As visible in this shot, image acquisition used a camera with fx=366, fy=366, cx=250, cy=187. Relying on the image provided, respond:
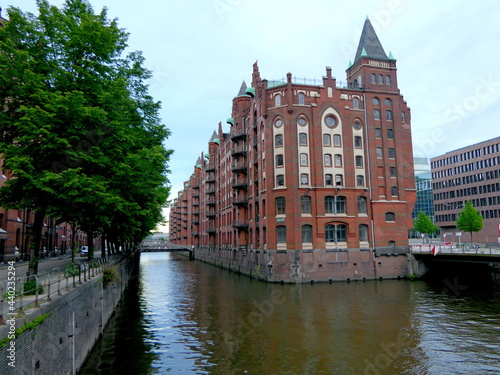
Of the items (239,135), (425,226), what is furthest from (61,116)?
(425,226)

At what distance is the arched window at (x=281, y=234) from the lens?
42.6 m

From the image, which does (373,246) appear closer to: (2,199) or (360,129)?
(360,129)

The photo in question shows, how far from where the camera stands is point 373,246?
44.1 meters

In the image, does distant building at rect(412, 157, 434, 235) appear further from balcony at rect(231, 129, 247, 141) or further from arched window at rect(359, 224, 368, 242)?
arched window at rect(359, 224, 368, 242)

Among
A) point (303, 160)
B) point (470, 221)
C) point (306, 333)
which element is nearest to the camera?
point (306, 333)

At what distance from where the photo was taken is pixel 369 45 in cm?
4900

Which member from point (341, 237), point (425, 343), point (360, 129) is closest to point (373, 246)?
point (341, 237)

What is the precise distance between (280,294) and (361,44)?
35.6 meters

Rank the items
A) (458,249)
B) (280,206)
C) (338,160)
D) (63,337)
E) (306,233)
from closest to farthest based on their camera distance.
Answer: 1. (63,337)
2. (458,249)
3. (306,233)
4. (280,206)
5. (338,160)

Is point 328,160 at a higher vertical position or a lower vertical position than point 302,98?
lower

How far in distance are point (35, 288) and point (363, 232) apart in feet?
129

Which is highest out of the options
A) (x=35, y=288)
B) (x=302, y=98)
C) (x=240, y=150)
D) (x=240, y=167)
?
(x=302, y=98)

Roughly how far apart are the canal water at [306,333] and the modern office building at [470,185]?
5556 cm

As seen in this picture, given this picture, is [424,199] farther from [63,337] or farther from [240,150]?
[63,337]
